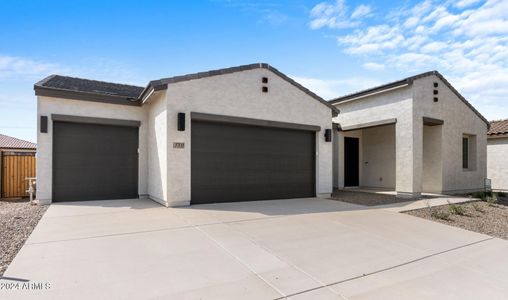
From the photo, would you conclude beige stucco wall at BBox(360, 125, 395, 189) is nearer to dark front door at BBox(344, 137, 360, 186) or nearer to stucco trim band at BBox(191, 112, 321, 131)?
dark front door at BBox(344, 137, 360, 186)

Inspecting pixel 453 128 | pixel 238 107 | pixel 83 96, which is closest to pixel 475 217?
pixel 453 128

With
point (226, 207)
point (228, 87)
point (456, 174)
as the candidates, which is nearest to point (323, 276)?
point (226, 207)

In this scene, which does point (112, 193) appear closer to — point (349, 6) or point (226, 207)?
point (226, 207)

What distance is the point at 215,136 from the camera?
28.7ft

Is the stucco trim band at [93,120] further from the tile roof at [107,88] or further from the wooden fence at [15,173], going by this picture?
the wooden fence at [15,173]

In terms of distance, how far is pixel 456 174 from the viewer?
12328 millimetres

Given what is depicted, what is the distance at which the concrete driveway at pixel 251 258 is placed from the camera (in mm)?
3205

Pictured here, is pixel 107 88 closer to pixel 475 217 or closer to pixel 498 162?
pixel 475 217

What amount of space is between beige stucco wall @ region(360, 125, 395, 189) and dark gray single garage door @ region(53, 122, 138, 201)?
36.8ft

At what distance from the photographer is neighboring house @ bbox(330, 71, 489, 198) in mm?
10719

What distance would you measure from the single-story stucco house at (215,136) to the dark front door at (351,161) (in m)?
2.33

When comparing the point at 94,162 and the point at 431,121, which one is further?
the point at 431,121

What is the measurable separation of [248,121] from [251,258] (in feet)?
18.3

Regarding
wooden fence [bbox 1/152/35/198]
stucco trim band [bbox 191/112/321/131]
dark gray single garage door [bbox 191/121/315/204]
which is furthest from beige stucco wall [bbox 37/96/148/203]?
wooden fence [bbox 1/152/35/198]
